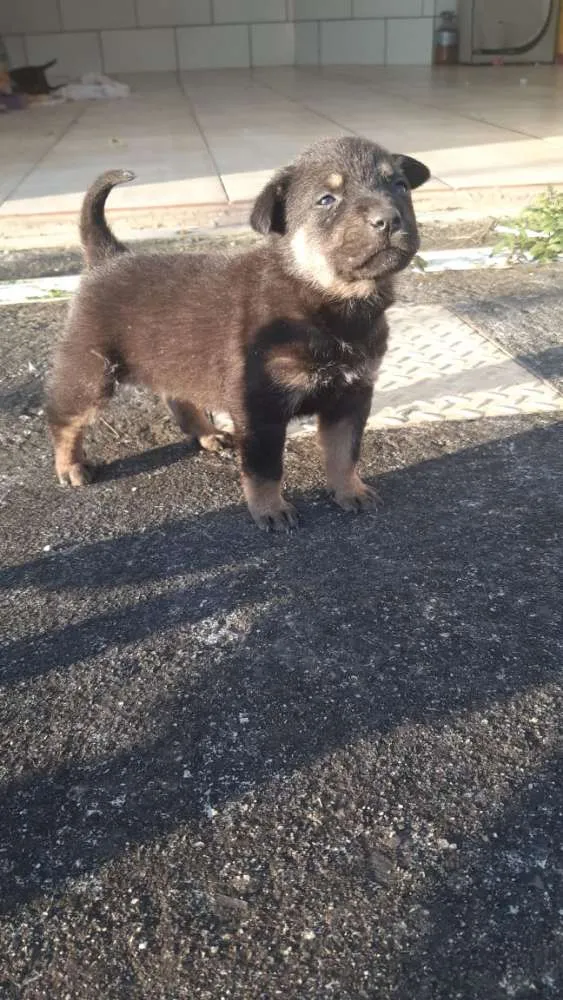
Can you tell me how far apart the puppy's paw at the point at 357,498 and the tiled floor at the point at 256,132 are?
5.36m

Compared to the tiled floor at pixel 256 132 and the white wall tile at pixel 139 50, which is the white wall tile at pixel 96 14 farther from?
the tiled floor at pixel 256 132

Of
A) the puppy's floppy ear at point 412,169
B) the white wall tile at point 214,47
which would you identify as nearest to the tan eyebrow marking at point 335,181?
the puppy's floppy ear at point 412,169

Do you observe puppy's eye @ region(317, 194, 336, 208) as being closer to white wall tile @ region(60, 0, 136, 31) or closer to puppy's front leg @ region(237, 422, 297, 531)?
puppy's front leg @ region(237, 422, 297, 531)

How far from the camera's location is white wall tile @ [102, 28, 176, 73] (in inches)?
816

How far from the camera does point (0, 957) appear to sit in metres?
1.86

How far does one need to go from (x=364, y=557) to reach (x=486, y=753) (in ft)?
3.46

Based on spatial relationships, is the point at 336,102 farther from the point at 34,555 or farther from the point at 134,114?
the point at 34,555

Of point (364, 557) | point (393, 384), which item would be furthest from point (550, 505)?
point (393, 384)

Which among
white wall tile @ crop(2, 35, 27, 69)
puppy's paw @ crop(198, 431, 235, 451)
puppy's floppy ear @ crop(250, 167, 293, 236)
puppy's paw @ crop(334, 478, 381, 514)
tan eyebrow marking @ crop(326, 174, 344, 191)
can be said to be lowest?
puppy's paw @ crop(198, 431, 235, 451)

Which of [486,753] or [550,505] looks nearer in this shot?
[486,753]

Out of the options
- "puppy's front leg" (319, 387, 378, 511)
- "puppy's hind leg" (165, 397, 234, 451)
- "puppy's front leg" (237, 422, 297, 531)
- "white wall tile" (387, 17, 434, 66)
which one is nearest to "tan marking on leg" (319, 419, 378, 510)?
"puppy's front leg" (319, 387, 378, 511)

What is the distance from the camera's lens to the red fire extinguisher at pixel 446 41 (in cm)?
2098

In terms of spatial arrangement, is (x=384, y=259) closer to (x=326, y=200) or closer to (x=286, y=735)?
(x=326, y=200)

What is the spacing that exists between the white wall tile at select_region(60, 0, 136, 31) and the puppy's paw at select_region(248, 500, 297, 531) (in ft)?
67.9
